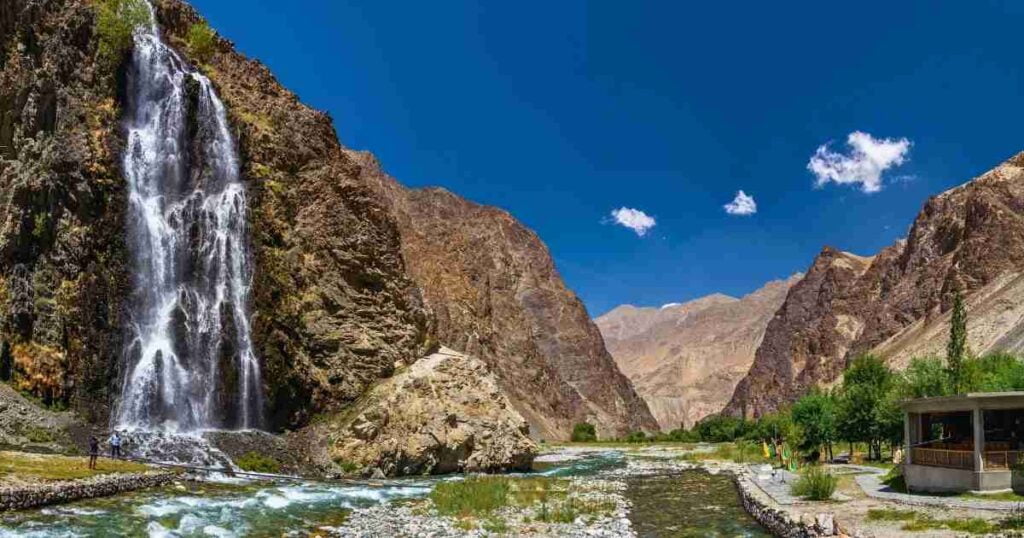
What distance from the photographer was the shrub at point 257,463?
39656mm

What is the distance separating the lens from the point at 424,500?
3225 centimetres

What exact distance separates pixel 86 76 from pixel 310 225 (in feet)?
49.8

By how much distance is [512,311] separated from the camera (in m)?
150

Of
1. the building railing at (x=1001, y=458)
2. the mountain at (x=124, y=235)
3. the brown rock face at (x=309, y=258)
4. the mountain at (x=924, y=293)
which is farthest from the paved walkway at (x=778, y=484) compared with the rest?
the mountain at (x=924, y=293)

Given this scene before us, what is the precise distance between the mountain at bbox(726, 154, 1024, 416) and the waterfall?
64.3m

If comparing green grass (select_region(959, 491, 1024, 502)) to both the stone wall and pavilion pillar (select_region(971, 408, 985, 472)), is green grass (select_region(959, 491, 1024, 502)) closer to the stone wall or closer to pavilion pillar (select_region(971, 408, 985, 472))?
pavilion pillar (select_region(971, 408, 985, 472))

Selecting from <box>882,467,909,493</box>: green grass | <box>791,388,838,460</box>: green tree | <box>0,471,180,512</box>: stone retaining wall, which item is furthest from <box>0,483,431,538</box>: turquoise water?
<box>791,388,838,460</box>: green tree

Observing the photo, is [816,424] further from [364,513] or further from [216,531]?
[216,531]

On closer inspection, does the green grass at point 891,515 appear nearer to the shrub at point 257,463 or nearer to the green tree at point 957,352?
the green tree at point 957,352

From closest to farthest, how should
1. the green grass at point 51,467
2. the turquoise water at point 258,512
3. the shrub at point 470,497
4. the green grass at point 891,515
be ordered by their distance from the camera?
the turquoise water at point 258,512 → the green grass at point 891,515 → the green grass at point 51,467 → the shrub at point 470,497

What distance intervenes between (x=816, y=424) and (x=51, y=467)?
47.6m

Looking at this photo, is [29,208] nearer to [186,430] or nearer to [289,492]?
[186,430]

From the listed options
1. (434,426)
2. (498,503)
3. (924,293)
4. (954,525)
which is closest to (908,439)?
(954,525)

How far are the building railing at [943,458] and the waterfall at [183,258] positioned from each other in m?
31.9
